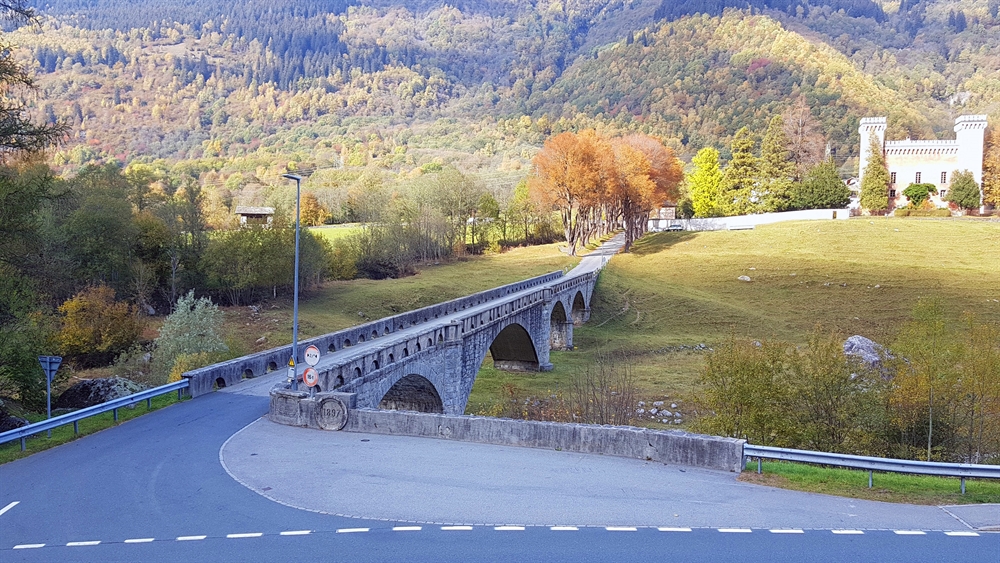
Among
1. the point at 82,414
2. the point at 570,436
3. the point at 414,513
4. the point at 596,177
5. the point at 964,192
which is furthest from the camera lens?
the point at 964,192

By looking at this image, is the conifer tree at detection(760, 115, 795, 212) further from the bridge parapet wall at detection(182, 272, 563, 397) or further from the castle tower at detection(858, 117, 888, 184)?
the bridge parapet wall at detection(182, 272, 563, 397)

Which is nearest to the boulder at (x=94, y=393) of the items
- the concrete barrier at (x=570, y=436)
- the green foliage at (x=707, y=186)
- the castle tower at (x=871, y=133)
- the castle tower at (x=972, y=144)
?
the concrete barrier at (x=570, y=436)

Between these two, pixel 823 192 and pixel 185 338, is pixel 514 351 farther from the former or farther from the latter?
pixel 823 192

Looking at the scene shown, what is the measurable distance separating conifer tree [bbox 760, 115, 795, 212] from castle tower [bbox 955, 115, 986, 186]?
24.2 meters

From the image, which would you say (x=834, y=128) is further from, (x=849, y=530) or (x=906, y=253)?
(x=849, y=530)

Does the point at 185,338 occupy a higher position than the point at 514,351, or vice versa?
the point at 185,338

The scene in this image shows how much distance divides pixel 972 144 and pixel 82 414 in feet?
381

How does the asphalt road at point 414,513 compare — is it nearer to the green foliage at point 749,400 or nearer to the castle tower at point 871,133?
the green foliage at point 749,400

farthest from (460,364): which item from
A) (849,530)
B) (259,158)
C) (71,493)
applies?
(259,158)

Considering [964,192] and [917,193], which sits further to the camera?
[917,193]

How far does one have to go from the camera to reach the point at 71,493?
41.4 feet

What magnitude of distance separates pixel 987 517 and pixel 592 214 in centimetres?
8589

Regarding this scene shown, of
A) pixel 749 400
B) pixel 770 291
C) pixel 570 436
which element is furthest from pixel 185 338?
pixel 770 291

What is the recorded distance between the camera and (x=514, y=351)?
4559 centimetres
